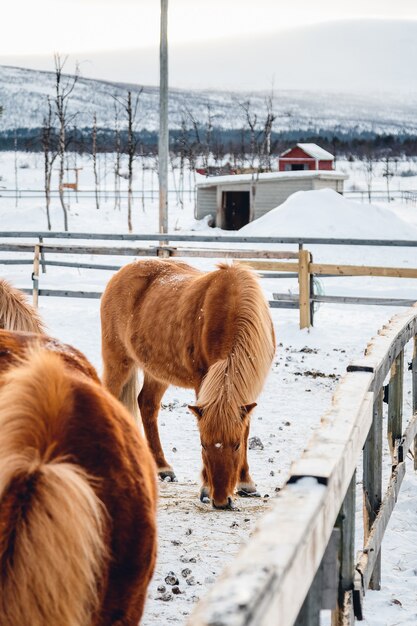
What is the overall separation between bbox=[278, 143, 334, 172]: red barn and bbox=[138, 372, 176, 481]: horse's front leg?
1561 inches

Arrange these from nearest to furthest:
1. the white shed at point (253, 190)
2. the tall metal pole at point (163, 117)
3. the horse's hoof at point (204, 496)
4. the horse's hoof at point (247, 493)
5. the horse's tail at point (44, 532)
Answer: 1. the horse's tail at point (44, 532)
2. the horse's hoof at point (204, 496)
3. the horse's hoof at point (247, 493)
4. the tall metal pole at point (163, 117)
5. the white shed at point (253, 190)

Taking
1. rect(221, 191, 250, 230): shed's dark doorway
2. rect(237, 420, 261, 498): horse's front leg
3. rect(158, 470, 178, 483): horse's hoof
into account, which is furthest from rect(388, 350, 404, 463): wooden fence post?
rect(221, 191, 250, 230): shed's dark doorway

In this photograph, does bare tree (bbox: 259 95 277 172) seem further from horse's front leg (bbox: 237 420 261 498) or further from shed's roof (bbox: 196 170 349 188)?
horse's front leg (bbox: 237 420 261 498)

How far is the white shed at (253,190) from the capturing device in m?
Answer: 31.0

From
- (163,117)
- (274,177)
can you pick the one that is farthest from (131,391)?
(274,177)

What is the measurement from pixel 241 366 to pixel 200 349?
2.06 ft

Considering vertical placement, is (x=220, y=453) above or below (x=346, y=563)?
below

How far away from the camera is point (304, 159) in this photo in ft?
148

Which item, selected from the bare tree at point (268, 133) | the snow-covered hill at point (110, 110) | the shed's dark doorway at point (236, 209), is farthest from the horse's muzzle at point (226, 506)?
the snow-covered hill at point (110, 110)

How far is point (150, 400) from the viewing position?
636cm

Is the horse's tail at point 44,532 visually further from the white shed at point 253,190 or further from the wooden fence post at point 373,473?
the white shed at point 253,190

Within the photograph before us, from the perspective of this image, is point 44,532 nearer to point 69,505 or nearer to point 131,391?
point 69,505

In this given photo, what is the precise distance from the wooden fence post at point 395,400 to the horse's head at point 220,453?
837 millimetres

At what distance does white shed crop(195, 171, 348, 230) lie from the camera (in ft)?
102
